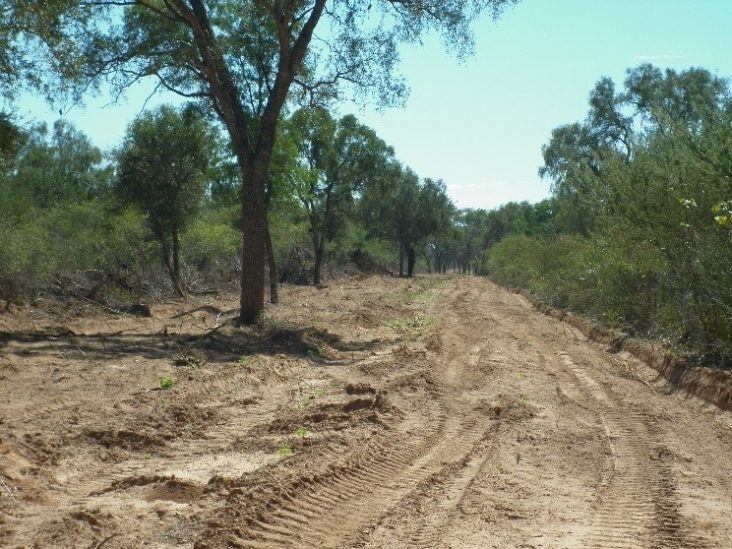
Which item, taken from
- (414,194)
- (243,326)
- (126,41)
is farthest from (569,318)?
(414,194)

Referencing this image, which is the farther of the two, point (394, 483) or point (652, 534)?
point (394, 483)

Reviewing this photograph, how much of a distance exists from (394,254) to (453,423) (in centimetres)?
6972

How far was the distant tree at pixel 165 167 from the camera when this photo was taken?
26.0 meters

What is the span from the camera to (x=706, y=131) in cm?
1385

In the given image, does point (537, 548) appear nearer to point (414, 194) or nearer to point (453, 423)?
point (453, 423)

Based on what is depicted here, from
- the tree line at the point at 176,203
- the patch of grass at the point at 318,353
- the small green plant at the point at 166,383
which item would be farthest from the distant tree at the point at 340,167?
the small green plant at the point at 166,383

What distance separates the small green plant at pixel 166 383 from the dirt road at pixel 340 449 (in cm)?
8

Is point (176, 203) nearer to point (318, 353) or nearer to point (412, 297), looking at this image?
point (318, 353)

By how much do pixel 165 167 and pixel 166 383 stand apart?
53.6 feet

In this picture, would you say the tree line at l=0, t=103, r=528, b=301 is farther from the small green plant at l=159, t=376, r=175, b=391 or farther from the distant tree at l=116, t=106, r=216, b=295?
the small green plant at l=159, t=376, r=175, b=391

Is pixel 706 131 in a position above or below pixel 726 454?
above

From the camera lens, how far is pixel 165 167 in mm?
26359

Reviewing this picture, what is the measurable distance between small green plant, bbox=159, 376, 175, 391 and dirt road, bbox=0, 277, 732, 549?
8cm

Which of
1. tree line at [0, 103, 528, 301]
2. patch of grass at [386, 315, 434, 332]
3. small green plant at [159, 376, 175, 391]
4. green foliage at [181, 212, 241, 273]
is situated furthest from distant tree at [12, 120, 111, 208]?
small green plant at [159, 376, 175, 391]
